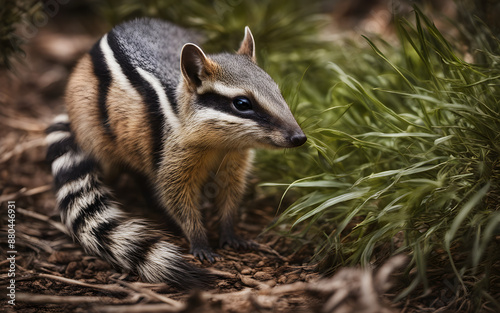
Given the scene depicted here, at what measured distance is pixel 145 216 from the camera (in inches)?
149

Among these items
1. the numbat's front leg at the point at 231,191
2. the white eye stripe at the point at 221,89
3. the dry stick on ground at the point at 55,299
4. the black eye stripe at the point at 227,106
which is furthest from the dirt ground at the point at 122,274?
the white eye stripe at the point at 221,89

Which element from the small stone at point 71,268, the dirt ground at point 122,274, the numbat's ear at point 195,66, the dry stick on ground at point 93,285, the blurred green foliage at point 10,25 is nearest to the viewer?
the dirt ground at point 122,274

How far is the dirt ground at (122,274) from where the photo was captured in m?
2.14

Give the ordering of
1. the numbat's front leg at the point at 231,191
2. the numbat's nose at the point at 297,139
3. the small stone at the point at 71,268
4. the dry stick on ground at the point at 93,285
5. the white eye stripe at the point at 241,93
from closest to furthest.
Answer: the dry stick on ground at the point at 93,285 < the numbat's nose at the point at 297,139 < the white eye stripe at the point at 241,93 < the small stone at the point at 71,268 < the numbat's front leg at the point at 231,191

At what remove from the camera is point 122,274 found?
3.04 metres

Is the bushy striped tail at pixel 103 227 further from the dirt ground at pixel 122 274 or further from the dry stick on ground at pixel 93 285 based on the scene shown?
the dry stick on ground at pixel 93 285

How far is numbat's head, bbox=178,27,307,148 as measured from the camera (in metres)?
2.89

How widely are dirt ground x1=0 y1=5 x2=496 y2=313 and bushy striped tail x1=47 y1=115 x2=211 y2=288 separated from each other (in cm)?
10

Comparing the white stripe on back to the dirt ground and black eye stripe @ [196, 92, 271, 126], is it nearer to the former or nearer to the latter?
black eye stripe @ [196, 92, 271, 126]

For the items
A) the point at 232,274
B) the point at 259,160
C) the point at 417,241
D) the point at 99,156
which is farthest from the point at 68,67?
the point at 417,241

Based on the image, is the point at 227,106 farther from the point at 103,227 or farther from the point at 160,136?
the point at 103,227

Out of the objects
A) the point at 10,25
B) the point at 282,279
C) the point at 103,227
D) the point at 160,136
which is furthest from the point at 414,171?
the point at 10,25

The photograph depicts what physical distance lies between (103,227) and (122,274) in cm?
39

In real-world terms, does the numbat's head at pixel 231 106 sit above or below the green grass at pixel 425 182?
above
